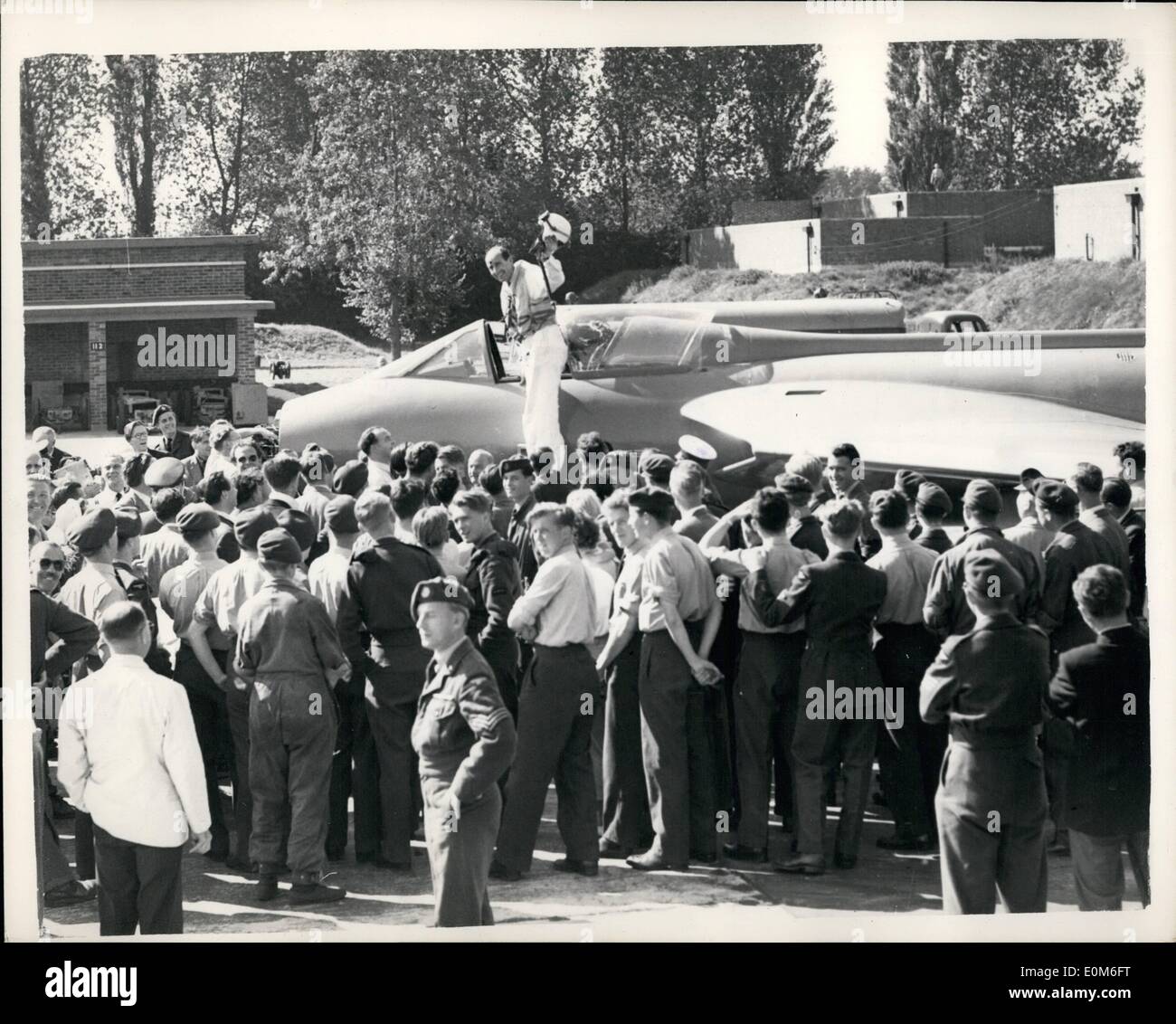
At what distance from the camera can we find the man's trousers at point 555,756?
5.96 meters

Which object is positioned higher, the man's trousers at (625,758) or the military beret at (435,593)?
the military beret at (435,593)

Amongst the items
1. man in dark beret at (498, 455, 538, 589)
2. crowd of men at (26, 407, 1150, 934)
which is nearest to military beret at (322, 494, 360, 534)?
crowd of men at (26, 407, 1150, 934)

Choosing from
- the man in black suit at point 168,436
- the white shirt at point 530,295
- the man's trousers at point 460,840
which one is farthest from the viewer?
the man in black suit at point 168,436

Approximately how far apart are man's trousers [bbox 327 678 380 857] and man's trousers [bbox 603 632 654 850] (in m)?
1.13

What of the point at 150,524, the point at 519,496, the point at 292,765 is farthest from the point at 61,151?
the point at 292,765

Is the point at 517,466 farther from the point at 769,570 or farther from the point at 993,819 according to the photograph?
the point at 993,819

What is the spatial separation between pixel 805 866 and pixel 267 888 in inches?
98.6

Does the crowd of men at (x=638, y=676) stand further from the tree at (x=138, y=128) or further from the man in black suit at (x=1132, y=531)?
the tree at (x=138, y=128)

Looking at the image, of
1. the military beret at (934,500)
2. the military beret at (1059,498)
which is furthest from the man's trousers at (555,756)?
the military beret at (1059,498)

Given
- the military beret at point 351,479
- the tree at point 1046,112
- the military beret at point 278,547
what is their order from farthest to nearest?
the military beret at point 351,479, the tree at point 1046,112, the military beret at point 278,547

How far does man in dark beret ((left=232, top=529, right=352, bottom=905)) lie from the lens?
224 inches

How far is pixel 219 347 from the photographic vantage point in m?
7.62

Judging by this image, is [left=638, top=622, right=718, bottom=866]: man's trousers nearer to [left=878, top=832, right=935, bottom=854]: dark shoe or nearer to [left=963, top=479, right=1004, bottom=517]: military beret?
[left=878, top=832, right=935, bottom=854]: dark shoe

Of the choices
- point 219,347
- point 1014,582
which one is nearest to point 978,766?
point 1014,582
